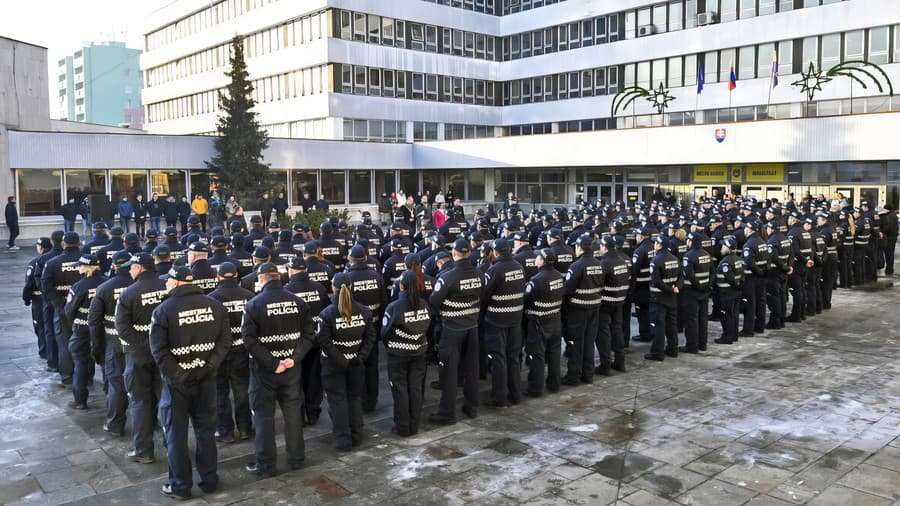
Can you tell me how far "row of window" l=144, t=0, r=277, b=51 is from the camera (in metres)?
48.2

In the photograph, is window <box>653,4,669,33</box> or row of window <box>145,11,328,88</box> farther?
row of window <box>145,11,328,88</box>

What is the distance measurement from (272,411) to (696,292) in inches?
291

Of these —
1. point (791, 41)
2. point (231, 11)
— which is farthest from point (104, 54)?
point (791, 41)

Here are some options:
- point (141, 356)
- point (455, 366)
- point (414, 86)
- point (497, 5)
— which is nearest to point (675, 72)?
point (497, 5)

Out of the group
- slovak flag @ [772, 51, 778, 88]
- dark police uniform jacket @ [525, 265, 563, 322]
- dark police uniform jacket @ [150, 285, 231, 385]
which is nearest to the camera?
dark police uniform jacket @ [150, 285, 231, 385]

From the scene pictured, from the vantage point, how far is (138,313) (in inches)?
286

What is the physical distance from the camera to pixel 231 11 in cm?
4947

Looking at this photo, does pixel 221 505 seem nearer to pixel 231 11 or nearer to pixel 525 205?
pixel 525 205

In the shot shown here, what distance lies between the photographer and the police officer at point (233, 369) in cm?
756

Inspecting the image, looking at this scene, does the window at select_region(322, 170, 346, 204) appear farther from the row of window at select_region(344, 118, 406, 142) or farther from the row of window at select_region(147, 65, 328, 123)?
the row of window at select_region(147, 65, 328, 123)

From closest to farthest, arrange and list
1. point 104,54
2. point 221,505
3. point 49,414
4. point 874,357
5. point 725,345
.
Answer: point 221,505 < point 49,414 < point 874,357 < point 725,345 < point 104,54

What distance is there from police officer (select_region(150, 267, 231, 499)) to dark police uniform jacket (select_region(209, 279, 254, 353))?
2.63ft

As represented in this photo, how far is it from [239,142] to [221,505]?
95.6ft

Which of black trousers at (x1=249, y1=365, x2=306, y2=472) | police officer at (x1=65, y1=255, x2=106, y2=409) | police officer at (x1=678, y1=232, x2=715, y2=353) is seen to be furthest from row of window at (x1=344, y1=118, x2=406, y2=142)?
black trousers at (x1=249, y1=365, x2=306, y2=472)
